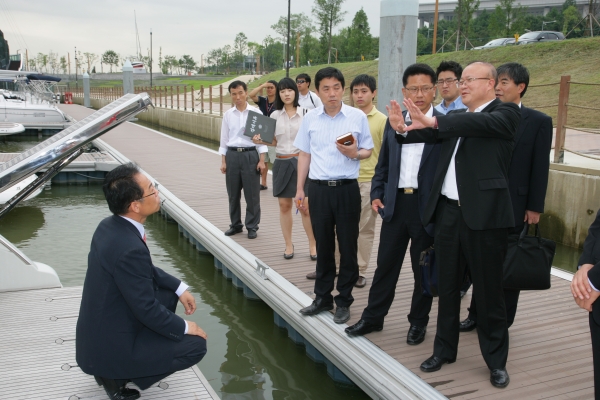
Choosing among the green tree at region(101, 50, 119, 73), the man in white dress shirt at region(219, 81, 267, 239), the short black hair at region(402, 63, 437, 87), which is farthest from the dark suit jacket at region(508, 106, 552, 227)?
the green tree at region(101, 50, 119, 73)

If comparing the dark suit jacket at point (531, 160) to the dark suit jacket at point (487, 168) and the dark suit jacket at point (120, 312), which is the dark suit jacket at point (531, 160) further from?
the dark suit jacket at point (120, 312)

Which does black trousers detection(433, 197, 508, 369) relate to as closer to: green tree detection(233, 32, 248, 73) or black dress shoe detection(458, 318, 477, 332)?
black dress shoe detection(458, 318, 477, 332)

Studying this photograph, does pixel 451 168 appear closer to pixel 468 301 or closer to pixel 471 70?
pixel 471 70

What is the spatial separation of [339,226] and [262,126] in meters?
2.05

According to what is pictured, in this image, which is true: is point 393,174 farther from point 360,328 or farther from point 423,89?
point 360,328

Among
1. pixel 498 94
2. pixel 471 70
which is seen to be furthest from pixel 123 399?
pixel 498 94

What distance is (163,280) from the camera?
315cm

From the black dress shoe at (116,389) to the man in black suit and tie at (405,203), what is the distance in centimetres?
144

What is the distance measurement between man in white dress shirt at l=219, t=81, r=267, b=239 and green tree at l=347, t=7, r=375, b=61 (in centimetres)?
4291

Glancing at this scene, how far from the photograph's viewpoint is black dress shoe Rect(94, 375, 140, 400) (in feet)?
9.82

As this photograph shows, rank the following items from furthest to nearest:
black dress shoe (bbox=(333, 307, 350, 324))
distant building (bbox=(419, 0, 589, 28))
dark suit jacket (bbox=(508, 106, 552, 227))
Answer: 1. distant building (bbox=(419, 0, 589, 28))
2. black dress shoe (bbox=(333, 307, 350, 324))
3. dark suit jacket (bbox=(508, 106, 552, 227))

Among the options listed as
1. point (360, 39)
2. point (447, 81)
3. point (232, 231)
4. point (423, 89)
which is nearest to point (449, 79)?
point (447, 81)

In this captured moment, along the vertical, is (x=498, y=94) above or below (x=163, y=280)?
above

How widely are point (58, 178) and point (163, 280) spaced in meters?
10.1
